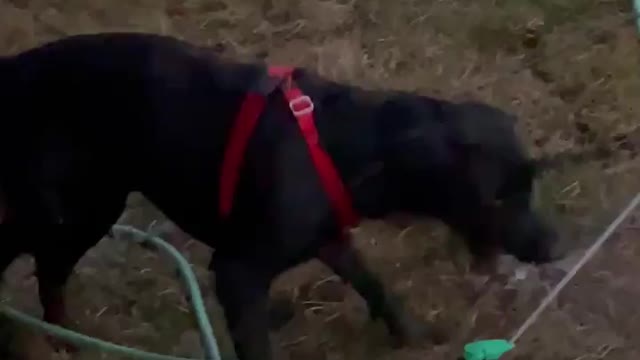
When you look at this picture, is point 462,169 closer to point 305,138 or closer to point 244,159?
point 305,138

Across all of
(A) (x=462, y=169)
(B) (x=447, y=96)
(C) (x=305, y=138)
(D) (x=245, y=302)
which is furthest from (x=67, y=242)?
(B) (x=447, y=96)

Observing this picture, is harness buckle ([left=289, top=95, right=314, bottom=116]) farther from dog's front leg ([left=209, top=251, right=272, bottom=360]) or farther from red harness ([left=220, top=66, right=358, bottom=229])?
dog's front leg ([left=209, top=251, right=272, bottom=360])

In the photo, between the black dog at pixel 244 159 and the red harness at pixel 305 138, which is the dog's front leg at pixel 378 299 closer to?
the black dog at pixel 244 159

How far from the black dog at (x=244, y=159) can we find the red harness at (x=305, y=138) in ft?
0.05

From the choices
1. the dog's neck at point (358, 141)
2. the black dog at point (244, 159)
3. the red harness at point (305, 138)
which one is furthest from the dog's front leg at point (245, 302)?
the dog's neck at point (358, 141)

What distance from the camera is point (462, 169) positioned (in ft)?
7.29

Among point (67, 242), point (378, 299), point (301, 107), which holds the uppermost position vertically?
point (301, 107)

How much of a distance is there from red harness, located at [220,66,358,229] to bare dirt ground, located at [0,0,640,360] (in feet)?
1.71

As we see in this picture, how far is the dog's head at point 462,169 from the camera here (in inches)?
87.4

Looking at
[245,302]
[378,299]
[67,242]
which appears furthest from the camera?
[378,299]

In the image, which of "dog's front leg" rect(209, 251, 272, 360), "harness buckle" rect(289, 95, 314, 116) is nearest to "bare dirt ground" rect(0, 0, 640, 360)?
"dog's front leg" rect(209, 251, 272, 360)

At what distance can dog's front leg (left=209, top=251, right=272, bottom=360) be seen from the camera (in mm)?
2324

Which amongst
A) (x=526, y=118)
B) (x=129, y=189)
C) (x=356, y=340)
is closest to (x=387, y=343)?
(x=356, y=340)

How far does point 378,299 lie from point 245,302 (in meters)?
0.44
